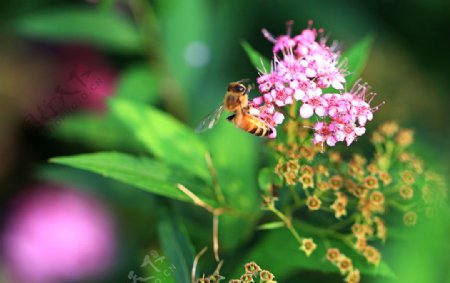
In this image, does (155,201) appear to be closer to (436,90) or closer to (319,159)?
(319,159)

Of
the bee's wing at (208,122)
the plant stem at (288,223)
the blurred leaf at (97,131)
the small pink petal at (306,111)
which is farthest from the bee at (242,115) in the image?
the blurred leaf at (97,131)

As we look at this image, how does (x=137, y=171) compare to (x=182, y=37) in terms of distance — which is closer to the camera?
(x=137, y=171)

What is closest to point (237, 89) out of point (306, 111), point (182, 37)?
point (306, 111)

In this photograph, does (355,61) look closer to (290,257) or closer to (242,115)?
(242,115)

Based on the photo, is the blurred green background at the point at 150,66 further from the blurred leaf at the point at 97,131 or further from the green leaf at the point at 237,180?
the green leaf at the point at 237,180

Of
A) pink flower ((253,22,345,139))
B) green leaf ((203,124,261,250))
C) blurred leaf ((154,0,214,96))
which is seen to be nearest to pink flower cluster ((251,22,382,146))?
pink flower ((253,22,345,139))

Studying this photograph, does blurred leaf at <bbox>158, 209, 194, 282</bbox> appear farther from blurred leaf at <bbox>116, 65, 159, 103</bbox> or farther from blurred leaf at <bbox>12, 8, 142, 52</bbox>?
blurred leaf at <bbox>12, 8, 142, 52</bbox>

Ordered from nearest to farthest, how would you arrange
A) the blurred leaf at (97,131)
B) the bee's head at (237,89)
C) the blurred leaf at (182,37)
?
the bee's head at (237,89) < the blurred leaf at (97,131) < the blurred leaf at (182,37)

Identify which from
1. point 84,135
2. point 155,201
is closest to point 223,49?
point 84,135
